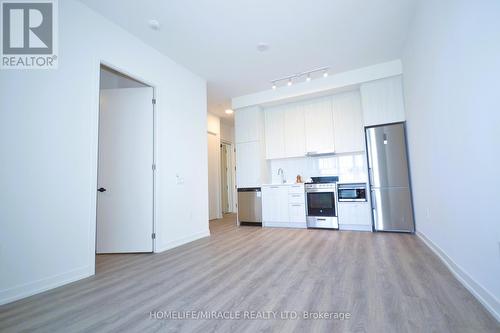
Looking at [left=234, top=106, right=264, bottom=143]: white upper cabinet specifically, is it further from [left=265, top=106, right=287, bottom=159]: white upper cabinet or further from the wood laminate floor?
the wood laminate floor

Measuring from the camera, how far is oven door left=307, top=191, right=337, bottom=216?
4.45 meters

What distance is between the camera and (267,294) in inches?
73.2

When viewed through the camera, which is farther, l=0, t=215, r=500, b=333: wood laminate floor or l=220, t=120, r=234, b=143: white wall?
l=220, t=120, r=234, b=143: white wall

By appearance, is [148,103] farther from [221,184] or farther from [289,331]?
[221,184]

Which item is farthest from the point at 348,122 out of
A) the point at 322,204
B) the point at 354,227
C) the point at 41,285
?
the point at 41,285

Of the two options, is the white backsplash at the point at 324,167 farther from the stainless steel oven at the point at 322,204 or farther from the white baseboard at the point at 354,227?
the white baseboard at the point at 354,227

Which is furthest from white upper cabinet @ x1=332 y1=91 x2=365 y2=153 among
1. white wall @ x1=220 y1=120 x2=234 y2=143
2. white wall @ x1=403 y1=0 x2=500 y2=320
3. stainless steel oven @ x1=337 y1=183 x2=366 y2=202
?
white wall @ x1=220 y1=120 x2=234 y2=143

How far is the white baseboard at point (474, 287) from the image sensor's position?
4.69 ft

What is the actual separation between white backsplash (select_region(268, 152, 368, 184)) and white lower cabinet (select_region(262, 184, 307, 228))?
64 centimetres

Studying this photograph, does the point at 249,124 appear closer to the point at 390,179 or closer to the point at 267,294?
the point at 390,179

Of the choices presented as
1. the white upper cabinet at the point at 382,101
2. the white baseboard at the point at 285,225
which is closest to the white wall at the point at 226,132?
the white baseboard at the point at 285,225

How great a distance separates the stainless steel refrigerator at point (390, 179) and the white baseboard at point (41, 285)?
14.3 feet

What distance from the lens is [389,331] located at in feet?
4.33

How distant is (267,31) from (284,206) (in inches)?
129
